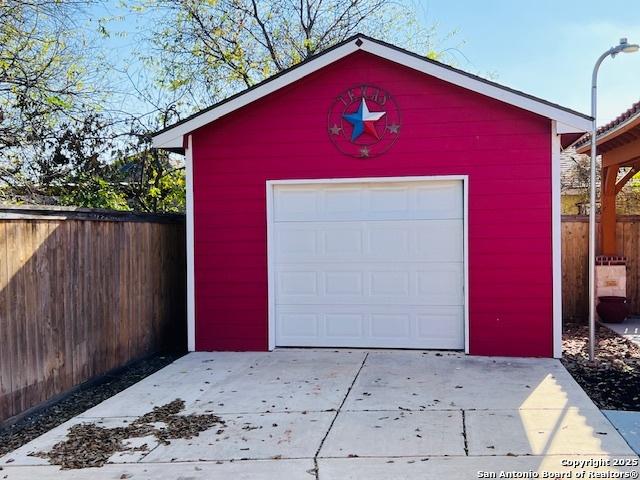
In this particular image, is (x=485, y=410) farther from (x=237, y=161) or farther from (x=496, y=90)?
(x=237, y=161)

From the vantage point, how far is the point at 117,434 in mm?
5195

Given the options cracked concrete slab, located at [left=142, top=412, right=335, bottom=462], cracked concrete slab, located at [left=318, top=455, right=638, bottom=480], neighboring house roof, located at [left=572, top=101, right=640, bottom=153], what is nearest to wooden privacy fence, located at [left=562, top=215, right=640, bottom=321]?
neighboring house roof, located at [left=572, top=101, right=640, bottom=153]

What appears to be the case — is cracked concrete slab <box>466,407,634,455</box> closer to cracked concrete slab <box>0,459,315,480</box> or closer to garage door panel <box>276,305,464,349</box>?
cracked concrete slab <box>0,459,315,480</box>

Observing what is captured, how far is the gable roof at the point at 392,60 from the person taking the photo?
746 centimetres

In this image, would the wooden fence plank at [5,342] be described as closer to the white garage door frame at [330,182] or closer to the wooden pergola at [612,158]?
the white garage door frame at [330,182]

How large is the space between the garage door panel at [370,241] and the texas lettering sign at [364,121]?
3.21ft

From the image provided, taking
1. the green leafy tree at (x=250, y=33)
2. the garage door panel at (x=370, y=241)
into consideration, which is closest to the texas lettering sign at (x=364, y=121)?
the garage door panel at (x=370, y=241)

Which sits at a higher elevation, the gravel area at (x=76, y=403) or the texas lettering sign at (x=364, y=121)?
the texas lettering sign at (x=364, y=121)

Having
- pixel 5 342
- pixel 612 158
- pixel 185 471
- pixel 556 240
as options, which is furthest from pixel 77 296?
pixel 612 158

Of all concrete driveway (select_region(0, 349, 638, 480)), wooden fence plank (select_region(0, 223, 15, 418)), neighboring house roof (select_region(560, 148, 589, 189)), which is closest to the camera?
concrete driveway (select_region(0, 349, 638, 480))

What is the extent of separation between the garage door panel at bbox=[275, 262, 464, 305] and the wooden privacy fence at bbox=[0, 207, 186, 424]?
5.68 ft

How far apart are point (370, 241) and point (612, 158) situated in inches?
210

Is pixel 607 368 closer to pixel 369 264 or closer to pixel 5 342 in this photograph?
pixel 369 264

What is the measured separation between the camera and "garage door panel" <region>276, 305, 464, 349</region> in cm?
809
